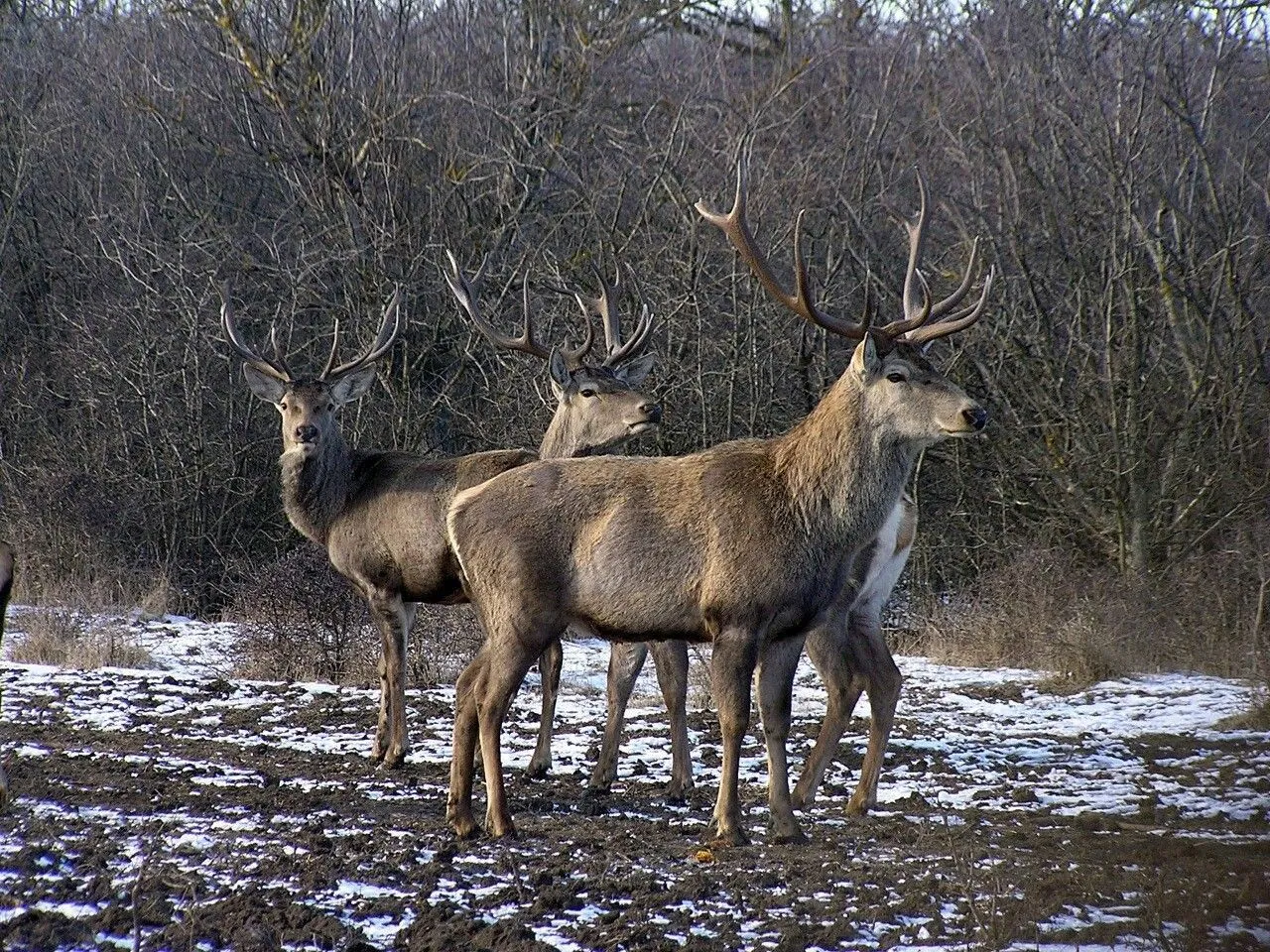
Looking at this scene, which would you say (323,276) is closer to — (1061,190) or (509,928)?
(1061,190)

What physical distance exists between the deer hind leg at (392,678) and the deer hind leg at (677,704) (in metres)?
1.52

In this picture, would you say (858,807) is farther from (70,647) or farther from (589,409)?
(70,647)

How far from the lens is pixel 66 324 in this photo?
18656 millimetres

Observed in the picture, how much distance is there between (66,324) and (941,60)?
33.5ft

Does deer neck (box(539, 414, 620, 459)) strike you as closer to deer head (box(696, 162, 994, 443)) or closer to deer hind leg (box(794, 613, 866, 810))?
deer hind leg (box(794, 613, 866, 810))

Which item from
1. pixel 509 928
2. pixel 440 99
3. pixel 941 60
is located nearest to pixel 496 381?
pixel 440 99

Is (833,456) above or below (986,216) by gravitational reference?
below

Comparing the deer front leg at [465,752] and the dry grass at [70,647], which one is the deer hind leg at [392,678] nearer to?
the deer front leg at [465,752]

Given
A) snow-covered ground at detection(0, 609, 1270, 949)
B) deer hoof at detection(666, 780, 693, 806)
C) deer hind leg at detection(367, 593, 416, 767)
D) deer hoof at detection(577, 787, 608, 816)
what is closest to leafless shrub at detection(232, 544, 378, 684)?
snow-covered ground at detection(0, 609, 1270, 949)

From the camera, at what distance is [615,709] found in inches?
336

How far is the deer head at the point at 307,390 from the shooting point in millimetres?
10242

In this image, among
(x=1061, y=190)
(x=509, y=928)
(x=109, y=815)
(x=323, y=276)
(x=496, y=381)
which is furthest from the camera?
(x=323, y=276)

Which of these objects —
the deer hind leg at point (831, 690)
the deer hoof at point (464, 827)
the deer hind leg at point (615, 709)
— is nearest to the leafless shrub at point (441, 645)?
the deer hind leg at point (615, 709)

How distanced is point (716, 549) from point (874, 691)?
1422 mm
